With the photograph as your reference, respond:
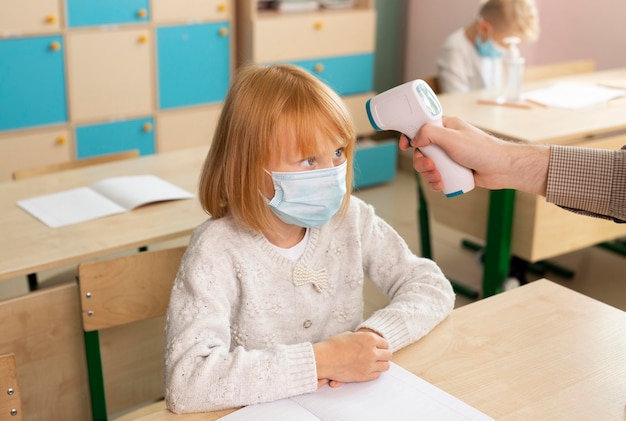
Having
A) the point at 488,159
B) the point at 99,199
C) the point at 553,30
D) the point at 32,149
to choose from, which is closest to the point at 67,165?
the point at 99,199

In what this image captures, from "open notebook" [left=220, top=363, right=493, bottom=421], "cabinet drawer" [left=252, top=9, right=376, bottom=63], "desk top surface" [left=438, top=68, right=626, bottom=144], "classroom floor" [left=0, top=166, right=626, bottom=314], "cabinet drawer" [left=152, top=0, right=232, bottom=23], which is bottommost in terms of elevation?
"classroom floor" [left=0, top=166, right=626, bottom=314]

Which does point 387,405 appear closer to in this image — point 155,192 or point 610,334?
point 610,334

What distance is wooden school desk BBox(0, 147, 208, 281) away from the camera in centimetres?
204

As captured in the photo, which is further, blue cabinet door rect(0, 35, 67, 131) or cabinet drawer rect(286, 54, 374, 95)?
cabinet drawer rect(286, 54, 374, 95)

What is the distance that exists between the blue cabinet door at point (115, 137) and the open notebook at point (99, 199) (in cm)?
164

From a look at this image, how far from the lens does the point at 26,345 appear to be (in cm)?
194

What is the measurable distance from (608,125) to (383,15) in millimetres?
2525

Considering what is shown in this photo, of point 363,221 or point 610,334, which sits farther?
point 363,221

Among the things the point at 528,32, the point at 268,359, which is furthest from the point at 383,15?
the point at 268,359

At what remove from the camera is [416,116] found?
1.49 meters

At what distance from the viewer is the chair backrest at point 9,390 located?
4.46ft

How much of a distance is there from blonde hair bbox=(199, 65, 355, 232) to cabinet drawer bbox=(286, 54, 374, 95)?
120 inches

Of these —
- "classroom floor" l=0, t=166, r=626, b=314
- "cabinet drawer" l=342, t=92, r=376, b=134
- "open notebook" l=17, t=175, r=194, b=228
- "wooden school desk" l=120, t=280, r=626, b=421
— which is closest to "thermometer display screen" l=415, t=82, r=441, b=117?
"wooden school desk" l=120, t=280, r=626, b=421

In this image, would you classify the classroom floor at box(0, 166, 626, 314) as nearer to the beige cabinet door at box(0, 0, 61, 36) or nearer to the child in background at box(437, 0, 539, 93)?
the child in background at box(437, 0, 539, 93)
